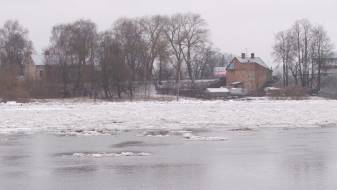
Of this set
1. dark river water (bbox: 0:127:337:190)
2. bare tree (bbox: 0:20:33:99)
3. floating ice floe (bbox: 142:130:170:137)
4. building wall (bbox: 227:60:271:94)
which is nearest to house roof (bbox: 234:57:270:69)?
building wall (bbox: 227:60:271:94)

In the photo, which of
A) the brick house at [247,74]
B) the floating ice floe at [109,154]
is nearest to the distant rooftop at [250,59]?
the brick house at [247,74]

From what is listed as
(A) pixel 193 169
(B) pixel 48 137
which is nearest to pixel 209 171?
(A) pixel 193 169

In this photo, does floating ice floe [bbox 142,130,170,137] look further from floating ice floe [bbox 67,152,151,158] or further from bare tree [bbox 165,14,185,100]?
bare tree [bbox 165,14,185,100]

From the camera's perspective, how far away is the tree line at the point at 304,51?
114688mm

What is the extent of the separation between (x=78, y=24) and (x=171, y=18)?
70.1ft

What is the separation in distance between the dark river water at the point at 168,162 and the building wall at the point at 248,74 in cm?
11627

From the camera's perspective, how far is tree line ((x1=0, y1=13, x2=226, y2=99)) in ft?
328

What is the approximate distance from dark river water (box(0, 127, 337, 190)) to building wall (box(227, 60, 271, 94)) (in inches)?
4578

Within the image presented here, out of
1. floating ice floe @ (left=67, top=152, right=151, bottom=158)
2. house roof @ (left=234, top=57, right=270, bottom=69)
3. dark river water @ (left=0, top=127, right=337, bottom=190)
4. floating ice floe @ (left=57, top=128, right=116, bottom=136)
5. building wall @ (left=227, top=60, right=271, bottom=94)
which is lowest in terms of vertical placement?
dark river water @ (left=0, top=127, right=337, bottom=190)

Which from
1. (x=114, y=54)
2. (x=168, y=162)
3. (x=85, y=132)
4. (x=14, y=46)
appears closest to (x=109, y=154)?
(x=168, y=162)

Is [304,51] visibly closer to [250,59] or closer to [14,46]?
[250,59]

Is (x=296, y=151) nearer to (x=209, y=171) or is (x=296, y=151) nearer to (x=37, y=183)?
(x=209, y=171)

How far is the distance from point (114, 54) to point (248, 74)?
45.5 meters

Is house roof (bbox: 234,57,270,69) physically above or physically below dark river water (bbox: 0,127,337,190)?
above
